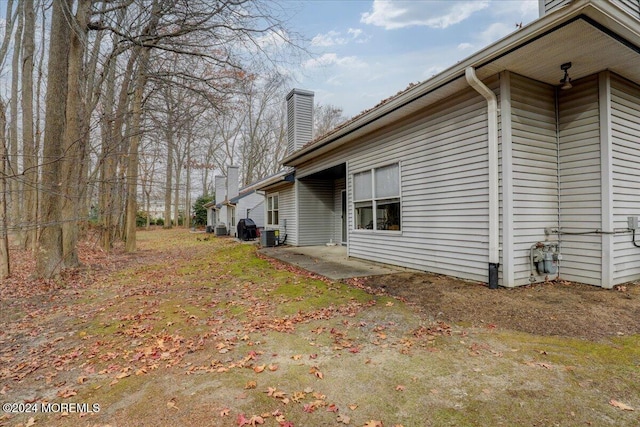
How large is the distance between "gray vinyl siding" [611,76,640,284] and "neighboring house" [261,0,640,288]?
2cm

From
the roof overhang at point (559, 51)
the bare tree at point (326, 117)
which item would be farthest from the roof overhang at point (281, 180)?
the bare tree at point (326, 117)

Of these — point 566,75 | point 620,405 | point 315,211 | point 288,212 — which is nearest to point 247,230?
point 288,212

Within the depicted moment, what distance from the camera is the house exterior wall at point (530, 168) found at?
15.3 feet

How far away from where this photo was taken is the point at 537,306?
3.87 metres

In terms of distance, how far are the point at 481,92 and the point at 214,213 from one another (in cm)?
2554

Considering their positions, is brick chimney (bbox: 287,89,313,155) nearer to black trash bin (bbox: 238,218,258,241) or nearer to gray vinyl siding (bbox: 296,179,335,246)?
gray vinyl siding (bbox: 296,179,335,246)

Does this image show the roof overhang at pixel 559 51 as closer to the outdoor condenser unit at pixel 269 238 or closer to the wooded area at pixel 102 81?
the wooded area at pixel 102 81

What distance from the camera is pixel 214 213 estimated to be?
2739 centimetres

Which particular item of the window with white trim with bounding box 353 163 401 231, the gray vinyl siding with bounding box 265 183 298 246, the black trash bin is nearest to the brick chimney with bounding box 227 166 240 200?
the black trash bin

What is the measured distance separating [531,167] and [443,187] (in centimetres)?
132

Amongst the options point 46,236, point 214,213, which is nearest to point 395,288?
point 46,236

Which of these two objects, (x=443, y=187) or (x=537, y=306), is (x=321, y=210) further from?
(x=537, y=306)

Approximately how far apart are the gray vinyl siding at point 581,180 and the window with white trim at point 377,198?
2.80 m

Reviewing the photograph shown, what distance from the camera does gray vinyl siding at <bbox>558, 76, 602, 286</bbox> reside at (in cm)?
459
